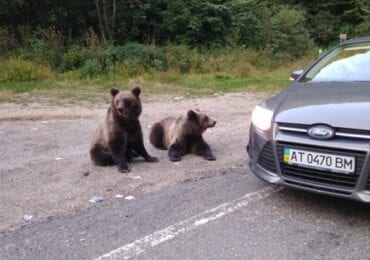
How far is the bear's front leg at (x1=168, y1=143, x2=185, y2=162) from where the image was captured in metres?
6.46

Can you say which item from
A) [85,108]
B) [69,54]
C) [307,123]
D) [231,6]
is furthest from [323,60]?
[231,6]

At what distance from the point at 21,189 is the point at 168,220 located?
181cm

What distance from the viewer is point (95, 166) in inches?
245

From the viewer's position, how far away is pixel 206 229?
4277 mm

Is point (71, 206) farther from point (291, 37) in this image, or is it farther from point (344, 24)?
point (344, 24)

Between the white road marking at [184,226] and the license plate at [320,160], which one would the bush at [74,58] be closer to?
the white road marking at [184,226]

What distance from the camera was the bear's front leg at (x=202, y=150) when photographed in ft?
21.4

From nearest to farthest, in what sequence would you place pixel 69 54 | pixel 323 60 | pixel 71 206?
pixel 71 206 < pixel 323 60 < pixel 69 54

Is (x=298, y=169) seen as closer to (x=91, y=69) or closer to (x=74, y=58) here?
(x=91, y=69)

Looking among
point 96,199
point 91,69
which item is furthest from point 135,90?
point 91,69

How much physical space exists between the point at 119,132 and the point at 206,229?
2.10 meters

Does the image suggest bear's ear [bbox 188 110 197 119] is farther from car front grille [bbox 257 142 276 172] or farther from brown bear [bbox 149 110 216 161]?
car front grille [bbox 257 142 276 172]

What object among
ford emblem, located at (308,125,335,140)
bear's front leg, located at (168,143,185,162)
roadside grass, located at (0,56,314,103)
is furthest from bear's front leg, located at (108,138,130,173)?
roadside grass, located at (0,56,314,103)

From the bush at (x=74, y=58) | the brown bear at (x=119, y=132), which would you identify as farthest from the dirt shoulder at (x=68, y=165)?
the bush at (x=74, y=58)
